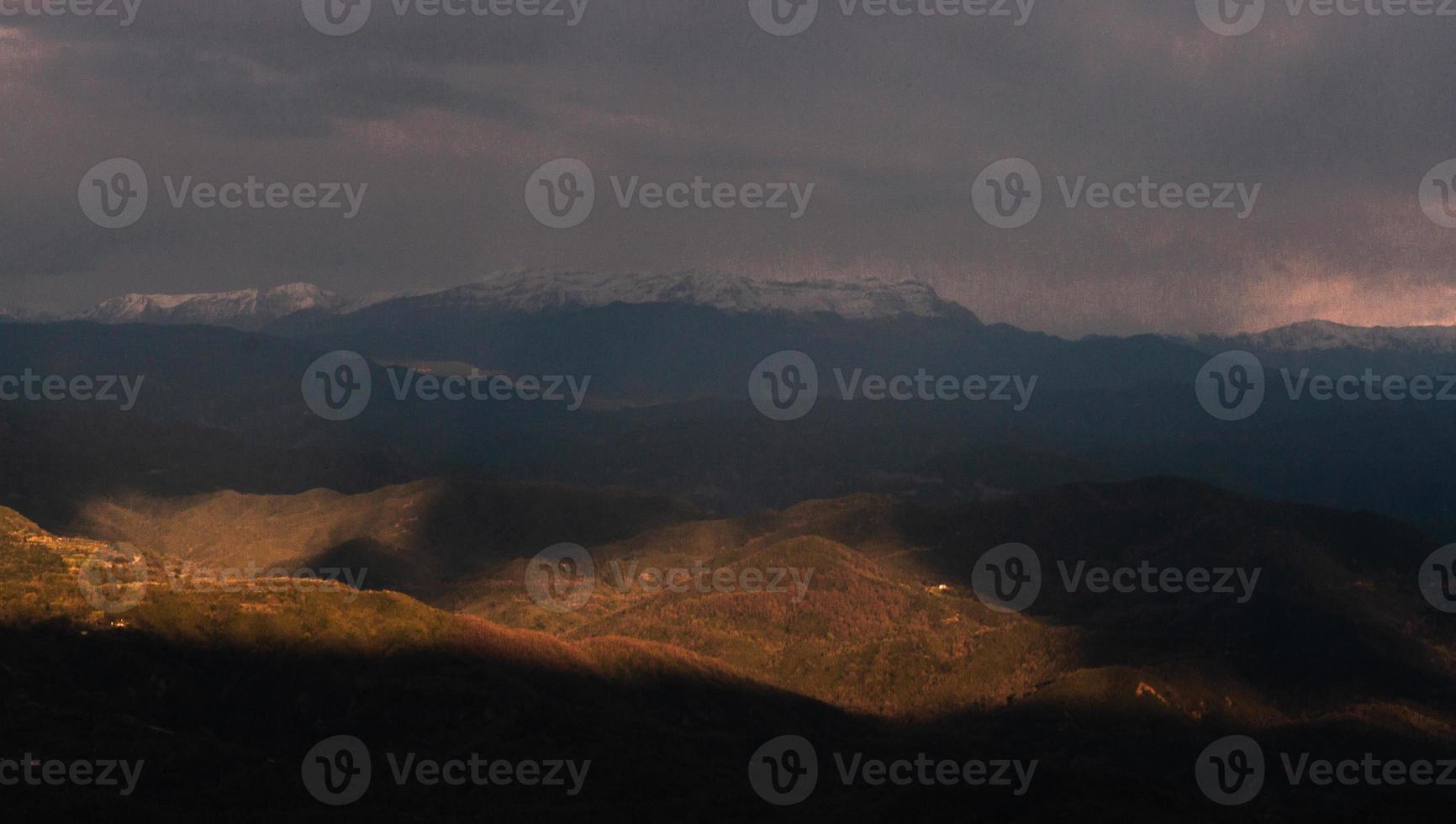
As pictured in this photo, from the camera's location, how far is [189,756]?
19988cm

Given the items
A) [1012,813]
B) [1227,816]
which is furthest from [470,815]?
[1227,816]

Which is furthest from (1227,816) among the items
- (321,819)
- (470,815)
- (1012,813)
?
(321,819)

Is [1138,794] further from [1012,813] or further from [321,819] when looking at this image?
[321,819]

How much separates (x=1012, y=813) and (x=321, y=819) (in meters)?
95.6

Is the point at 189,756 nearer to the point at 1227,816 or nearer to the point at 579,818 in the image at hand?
the point at 579,818

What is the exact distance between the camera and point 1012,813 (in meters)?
187

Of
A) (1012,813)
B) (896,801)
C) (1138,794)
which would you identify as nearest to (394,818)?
(896,801)

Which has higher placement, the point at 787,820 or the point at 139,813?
the point at 787,820

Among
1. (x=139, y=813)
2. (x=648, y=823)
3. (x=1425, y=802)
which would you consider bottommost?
(x=139, y=813)

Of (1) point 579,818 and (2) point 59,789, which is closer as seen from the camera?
(2) point 59,789

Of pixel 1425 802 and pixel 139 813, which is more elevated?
pixel 1425 802

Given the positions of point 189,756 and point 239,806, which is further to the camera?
point 189,756

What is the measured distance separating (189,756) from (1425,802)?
583ft

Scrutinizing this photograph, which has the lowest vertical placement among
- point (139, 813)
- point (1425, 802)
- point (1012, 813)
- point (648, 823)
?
point (139, 813)
